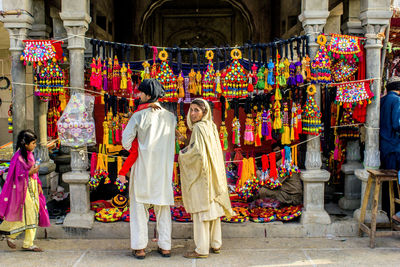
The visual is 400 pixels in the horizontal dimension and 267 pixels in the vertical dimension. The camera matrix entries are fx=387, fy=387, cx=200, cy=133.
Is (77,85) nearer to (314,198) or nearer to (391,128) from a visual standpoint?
(314,198)

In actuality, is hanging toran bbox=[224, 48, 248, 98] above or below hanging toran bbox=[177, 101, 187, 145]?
above

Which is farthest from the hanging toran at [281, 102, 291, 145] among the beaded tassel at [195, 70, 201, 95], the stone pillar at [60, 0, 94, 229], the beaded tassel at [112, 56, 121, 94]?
the stone pillar at [60, 0, 94, 229]

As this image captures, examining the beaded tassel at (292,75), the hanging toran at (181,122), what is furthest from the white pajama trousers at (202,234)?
the beaded tassel at (292,75)

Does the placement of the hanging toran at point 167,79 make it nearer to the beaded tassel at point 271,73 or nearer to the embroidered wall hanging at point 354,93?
the beaded tassel at point 271,73

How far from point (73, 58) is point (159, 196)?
2144 millimetres

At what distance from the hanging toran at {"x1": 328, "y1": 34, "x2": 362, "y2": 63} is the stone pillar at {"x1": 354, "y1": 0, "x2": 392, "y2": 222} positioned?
0.20 metres

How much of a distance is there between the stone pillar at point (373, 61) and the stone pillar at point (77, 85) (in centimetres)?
352

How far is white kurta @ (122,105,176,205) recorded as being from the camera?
4117 mm

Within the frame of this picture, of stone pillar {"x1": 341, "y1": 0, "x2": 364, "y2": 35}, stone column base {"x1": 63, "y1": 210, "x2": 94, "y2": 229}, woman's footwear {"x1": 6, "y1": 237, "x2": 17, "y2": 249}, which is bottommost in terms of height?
woman's footwear {"x1": 6, "y1": 237, "x2": 17, "y2": 249}

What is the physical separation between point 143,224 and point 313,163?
Answer: 2.28 m

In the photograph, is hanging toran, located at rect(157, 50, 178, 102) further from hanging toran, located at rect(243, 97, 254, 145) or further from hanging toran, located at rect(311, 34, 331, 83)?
hanging toran, located at rect(311, 34, 331, 83)

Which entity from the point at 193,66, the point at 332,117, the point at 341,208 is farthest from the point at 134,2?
the point at 341,208

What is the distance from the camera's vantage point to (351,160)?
5770mm

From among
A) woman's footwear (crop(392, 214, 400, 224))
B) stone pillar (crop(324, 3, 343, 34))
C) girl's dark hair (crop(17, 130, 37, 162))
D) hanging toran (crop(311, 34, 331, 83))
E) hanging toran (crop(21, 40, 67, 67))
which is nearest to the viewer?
girl's dark hair (crop(17, 130, 37, 162))
